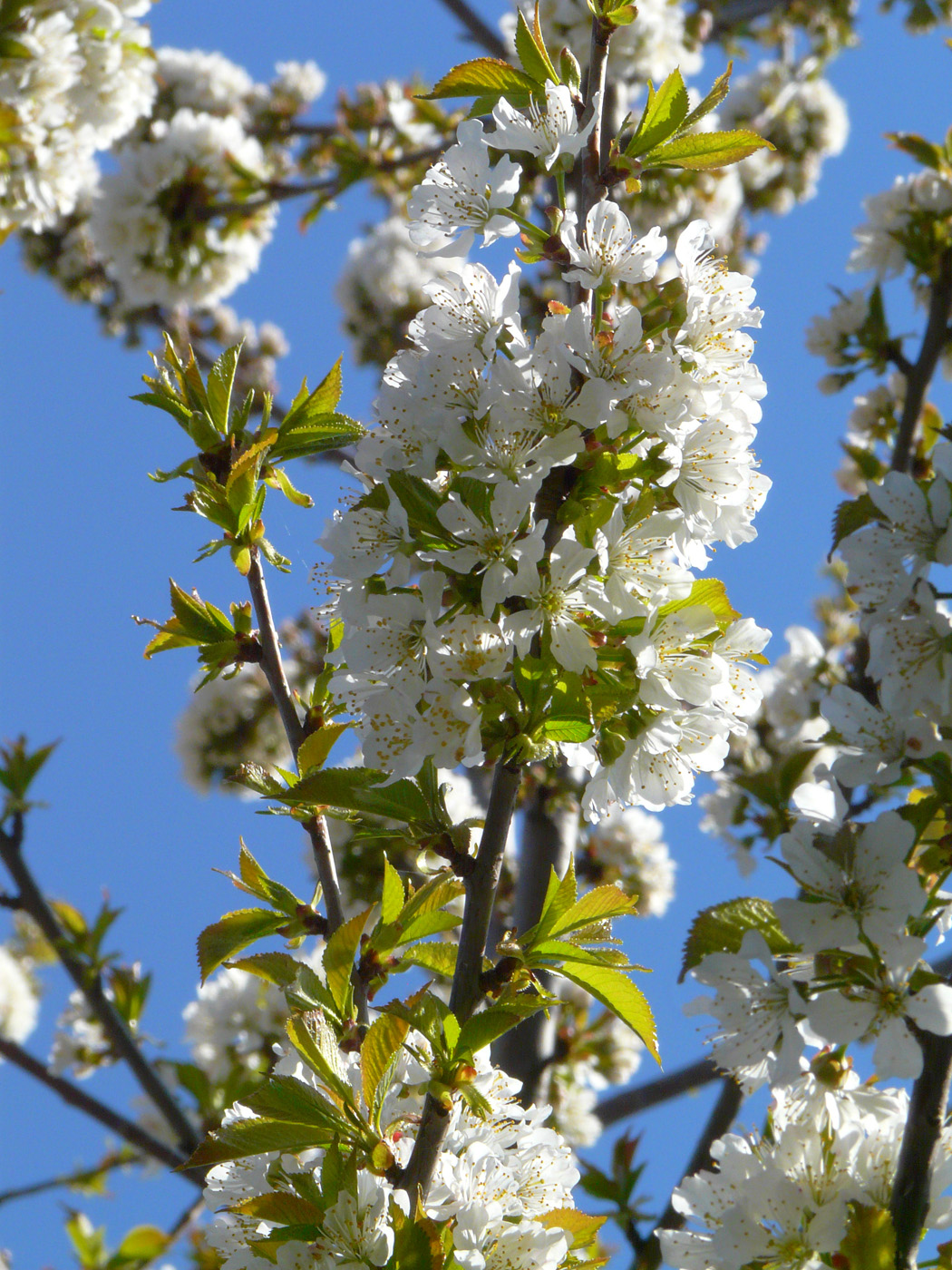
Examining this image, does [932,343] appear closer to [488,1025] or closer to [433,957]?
[433,957]

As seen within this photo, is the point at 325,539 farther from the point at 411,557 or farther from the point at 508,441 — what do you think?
the point at 508,441

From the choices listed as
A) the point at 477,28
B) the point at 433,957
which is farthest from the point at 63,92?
the point at 433,957

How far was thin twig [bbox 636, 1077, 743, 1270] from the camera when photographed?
78.7 inches

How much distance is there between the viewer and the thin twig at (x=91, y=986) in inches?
98.7

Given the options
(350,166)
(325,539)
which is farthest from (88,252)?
(325,539)

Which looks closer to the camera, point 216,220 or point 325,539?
point 325,539

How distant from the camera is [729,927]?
1.25 metres

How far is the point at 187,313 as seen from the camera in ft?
19.8

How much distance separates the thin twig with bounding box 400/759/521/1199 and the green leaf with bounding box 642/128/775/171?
0.77 metres

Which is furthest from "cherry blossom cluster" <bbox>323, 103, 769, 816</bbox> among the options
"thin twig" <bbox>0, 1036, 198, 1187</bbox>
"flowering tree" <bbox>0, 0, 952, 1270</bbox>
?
"thin twig" <bbox>0, 1036, 198, 1187</bbox>

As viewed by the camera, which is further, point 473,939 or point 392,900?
point 392,900

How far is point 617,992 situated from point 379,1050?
26 cm

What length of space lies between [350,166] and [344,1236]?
14.4 ft

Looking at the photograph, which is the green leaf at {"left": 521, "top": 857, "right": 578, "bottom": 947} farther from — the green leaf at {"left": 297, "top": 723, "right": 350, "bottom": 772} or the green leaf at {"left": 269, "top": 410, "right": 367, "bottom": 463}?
the green leaf at {"left": 269, "top": 410, "right": 367, "bottom": 463}
